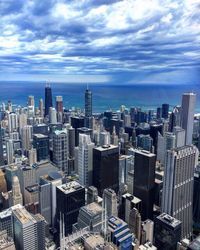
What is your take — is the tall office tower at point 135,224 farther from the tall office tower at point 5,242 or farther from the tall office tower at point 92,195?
the tall office tower at point 5,242

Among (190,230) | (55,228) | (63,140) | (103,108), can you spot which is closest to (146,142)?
(63,140)

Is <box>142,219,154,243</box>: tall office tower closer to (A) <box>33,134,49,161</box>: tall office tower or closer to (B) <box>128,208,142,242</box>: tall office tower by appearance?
(B) <box>128,208,142,242</box>: tall office tower

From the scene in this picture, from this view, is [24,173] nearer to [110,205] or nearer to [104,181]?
[104,181]

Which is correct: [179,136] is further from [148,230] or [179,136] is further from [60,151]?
[148,230]

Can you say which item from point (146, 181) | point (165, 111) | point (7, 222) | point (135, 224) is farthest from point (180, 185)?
point (165, 111)

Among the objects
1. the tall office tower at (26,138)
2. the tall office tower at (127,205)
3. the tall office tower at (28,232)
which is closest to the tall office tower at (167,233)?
the tall office tower at (127,205)

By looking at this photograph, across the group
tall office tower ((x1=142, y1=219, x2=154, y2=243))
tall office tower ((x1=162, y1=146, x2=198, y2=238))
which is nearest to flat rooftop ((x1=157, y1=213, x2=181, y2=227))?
tall office tower ((x1=142, y1=219, x2=154, y2=243))

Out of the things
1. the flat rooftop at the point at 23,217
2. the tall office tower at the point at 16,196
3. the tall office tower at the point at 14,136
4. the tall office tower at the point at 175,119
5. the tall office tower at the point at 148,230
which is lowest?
the tall office tower at the point at 148,230
